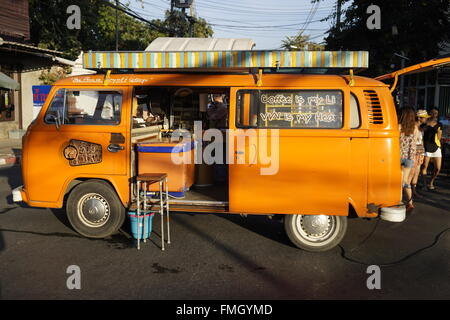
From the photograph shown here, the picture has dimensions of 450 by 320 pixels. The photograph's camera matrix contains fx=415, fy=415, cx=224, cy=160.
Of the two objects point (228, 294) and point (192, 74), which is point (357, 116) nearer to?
point (192, 74)

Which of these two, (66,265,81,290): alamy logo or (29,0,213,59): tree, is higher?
(29,0,213,59): tree

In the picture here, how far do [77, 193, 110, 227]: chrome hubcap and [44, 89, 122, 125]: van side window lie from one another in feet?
3.52

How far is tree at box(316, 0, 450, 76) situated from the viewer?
1536 cm

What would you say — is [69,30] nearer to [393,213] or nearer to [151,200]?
[151,200]

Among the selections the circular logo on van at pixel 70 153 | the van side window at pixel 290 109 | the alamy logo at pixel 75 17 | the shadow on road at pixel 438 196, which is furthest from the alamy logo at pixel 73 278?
the alamy logo at pixel 75 17

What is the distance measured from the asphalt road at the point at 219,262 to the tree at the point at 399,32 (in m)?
10.8

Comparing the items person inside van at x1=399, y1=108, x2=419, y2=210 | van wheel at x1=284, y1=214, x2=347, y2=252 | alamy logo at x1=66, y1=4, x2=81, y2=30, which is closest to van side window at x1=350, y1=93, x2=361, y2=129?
van wheel at x1=284, y1=214, x2=347, y2=252

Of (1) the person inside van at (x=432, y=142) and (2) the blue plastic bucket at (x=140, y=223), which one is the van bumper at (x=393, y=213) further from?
(1) the person inside van at (x=432, y=142)

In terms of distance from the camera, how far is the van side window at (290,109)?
17.3 ft

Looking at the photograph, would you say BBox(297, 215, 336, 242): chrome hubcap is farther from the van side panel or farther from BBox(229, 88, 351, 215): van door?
the van side panel

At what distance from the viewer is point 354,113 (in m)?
5.29

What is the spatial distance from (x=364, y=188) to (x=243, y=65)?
2.23 meters

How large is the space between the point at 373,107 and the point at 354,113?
0.24 metres
